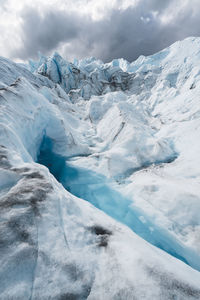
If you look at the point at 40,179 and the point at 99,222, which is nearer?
the point at 99,222

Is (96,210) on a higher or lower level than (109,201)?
higher

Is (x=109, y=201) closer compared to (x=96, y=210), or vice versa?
(x=96, y=210)

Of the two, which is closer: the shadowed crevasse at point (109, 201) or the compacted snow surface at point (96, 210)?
the compacted snow surface at point (96, 210)

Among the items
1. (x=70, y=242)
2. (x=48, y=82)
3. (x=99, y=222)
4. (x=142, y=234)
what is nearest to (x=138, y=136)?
(x=142, y=234)

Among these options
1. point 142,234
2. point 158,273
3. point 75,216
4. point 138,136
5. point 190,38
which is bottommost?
point 142,234

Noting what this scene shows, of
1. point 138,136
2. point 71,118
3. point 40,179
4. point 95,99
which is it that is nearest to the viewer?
point 40,179

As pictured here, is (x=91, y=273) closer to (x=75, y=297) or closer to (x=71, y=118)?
(x=75, y=297)

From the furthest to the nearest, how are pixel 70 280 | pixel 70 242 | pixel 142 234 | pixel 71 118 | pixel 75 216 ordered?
1. pixel 71 118
2. pixel 142 234
3. pixel 75 216
4. pixel 70 242
5. pixel 70 280

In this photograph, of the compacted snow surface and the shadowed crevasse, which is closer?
the compacted snow surface
